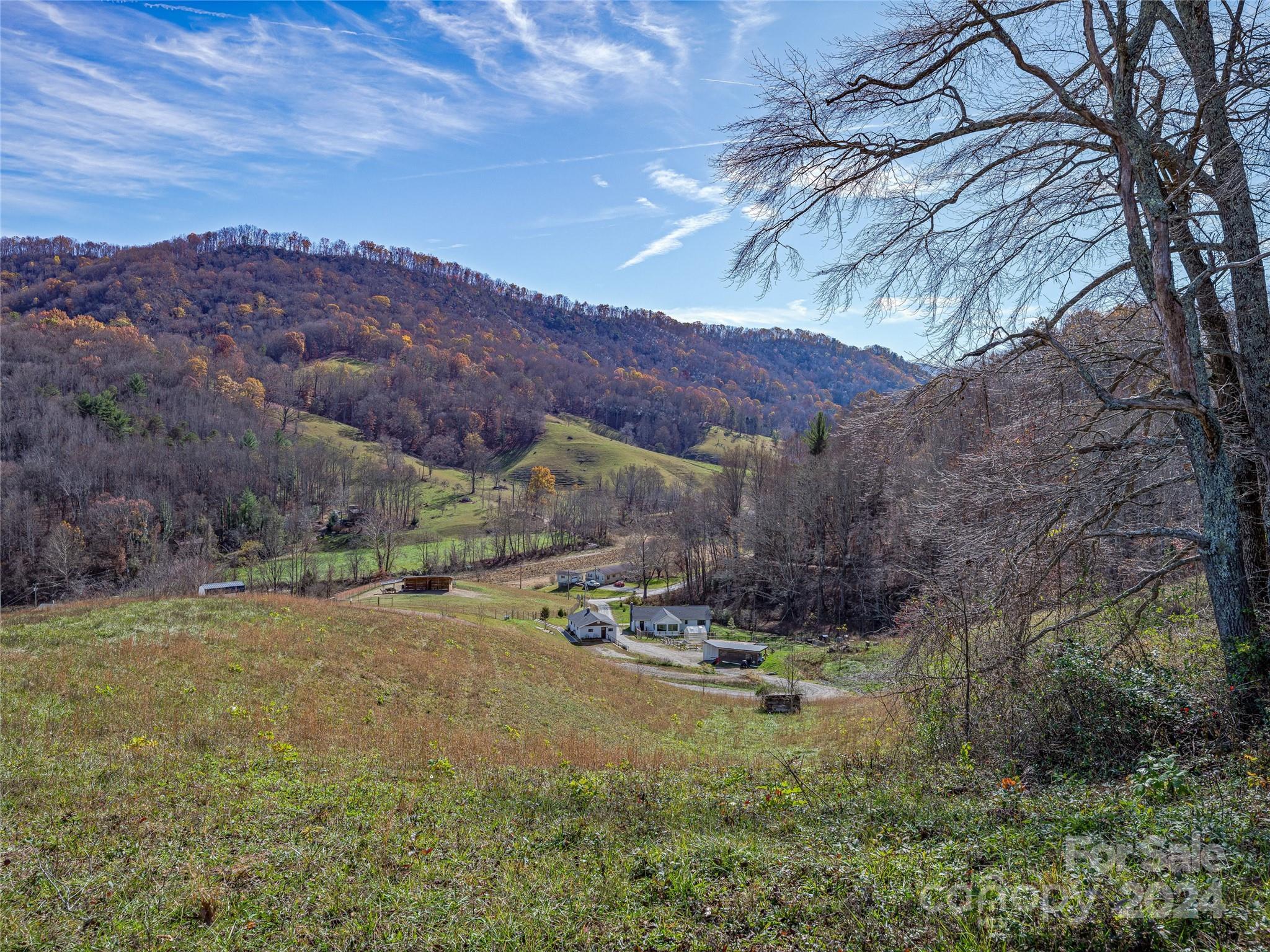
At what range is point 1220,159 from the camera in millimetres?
5441

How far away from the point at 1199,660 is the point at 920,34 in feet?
21.7

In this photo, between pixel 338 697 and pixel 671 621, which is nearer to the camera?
pixel 338 697

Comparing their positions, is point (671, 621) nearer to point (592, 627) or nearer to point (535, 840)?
point (592, 627)

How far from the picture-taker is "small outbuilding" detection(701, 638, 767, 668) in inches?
1631

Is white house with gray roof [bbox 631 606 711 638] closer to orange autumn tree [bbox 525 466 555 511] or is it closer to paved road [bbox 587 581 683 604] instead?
paved road [bbox 587 581 683 604]

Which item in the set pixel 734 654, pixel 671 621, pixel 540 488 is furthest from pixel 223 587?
pixel 540 488

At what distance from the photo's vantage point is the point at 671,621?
54.2m

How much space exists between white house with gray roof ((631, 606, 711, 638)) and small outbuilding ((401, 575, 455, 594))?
54.7ft

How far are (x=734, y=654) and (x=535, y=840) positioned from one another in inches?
1503

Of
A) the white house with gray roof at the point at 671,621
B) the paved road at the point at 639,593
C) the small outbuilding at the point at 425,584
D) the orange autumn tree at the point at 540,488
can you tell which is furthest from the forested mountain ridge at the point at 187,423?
the white house with gray roof at the point at 671,621

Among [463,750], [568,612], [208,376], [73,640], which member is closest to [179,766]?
[463,750]

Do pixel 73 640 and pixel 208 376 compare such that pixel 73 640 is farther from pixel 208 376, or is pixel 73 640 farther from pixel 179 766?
pixel 208 376

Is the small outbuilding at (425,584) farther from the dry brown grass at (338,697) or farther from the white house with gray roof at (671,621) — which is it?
the dry brown grass at (338,697)

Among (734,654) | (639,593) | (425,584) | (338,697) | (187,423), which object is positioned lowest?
(734,654)
